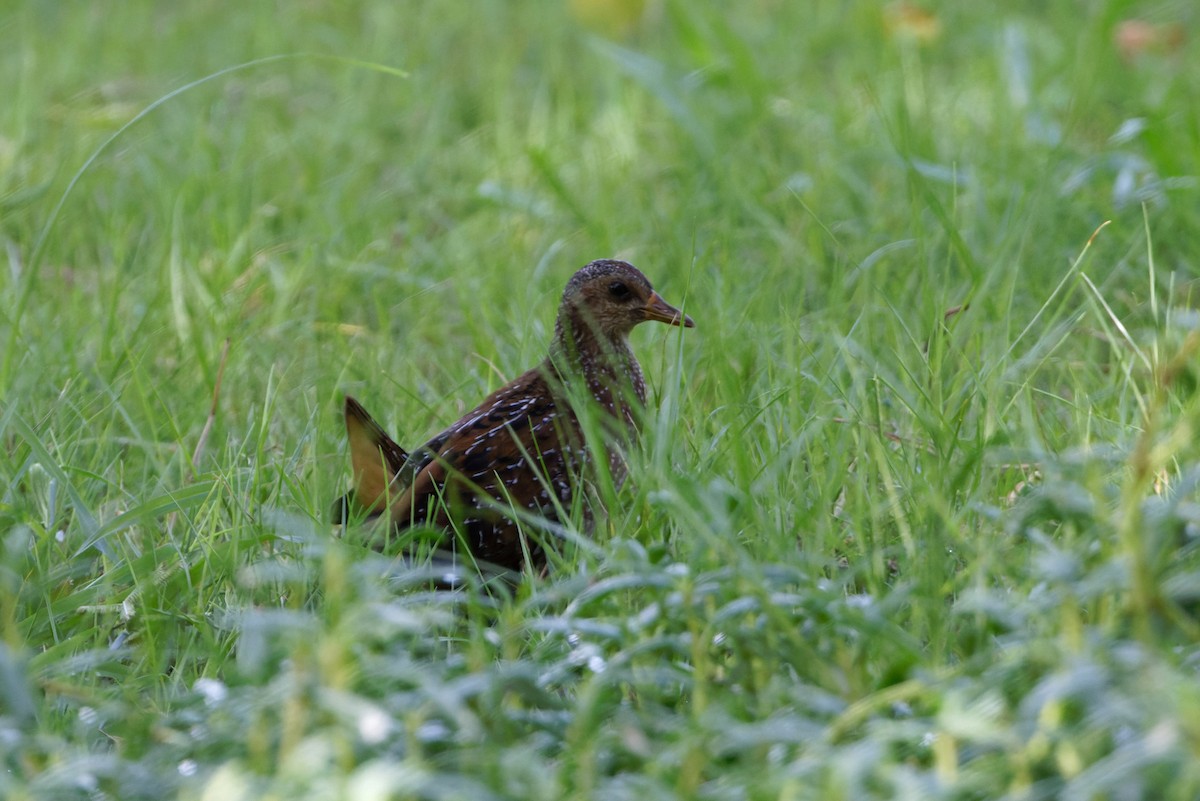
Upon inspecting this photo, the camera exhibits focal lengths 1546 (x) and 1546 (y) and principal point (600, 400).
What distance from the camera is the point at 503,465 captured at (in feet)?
11.8

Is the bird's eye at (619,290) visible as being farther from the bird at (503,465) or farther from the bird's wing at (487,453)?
the bird's wing at (487,453)

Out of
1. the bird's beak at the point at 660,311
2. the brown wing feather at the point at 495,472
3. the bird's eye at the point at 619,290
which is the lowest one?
the brown wing feather at the point at 495,472

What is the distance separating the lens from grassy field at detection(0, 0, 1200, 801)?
2.16 metres

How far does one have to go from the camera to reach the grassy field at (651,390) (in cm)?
216

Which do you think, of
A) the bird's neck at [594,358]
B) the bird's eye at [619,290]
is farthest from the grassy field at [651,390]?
the bird's eye at [619,290]

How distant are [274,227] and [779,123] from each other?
1997 mm

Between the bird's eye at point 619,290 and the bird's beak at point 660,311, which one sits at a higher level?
the bird's eye at point 619,290

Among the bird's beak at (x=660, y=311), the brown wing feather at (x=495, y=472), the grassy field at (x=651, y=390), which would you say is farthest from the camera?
the bird's beak at (x=660, y=311)

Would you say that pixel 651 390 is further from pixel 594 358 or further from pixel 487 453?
pixel 487 453

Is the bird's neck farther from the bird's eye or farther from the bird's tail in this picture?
the bird's tail

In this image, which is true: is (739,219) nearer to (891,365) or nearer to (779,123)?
(779,123)

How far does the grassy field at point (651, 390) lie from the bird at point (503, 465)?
14 centimetres

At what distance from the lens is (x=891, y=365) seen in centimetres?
401

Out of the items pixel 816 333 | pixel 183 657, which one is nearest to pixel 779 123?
pixel 816 333
